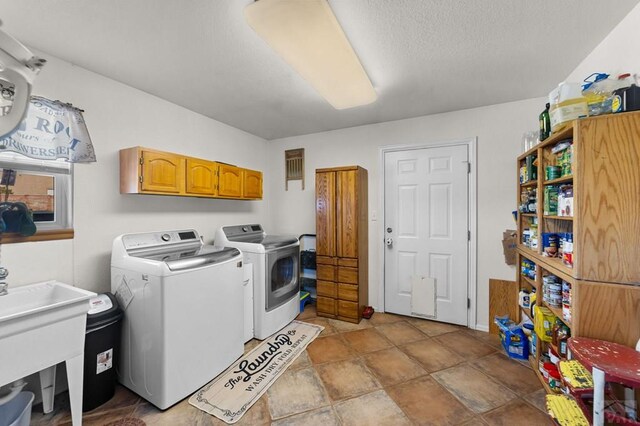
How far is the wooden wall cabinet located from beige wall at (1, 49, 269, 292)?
0.17 meters

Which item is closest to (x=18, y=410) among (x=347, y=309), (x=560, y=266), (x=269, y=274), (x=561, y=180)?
(x=269, y=274)

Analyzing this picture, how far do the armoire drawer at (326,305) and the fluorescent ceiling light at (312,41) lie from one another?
226 centimetres

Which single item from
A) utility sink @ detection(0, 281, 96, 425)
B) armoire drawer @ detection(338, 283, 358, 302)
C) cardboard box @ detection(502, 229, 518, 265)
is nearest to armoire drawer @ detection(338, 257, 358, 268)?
armoire drawer @ detection(338, 283, 358, 302)

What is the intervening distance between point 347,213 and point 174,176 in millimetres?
1772

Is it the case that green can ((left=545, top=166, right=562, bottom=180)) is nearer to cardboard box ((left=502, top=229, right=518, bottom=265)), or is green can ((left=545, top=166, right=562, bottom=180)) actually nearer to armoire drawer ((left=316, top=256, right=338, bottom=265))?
cardboard box ((left=502, top=229, right=518, bottom=265))

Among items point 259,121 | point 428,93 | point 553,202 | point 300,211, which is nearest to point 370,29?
point 428,93

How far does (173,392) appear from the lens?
1.75 meters

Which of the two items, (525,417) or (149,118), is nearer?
(525,417)

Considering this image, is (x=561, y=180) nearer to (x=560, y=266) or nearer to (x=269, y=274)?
(x=560, y=266)

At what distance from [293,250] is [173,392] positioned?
169 centimetres

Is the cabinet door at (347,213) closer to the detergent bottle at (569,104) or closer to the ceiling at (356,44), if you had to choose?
the ceiling at (356,44)

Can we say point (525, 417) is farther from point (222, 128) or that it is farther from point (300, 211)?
point (222, 128)

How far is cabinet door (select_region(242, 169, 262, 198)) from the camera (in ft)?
10.2

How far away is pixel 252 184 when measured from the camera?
3221mm
